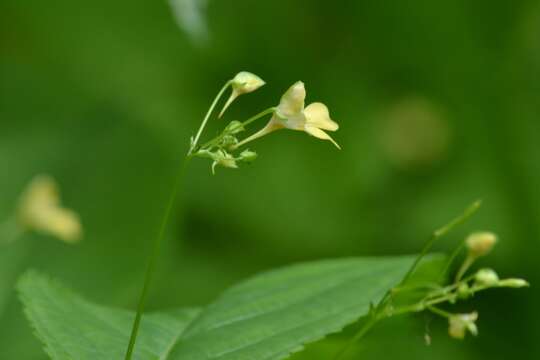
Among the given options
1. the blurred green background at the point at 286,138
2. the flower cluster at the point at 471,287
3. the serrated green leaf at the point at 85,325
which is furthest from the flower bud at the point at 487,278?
the blurred green background at the point at 286,138

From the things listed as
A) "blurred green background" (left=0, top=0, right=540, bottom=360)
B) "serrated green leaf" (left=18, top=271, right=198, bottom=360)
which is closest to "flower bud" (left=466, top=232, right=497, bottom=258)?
"serrated green leaf" (left=18, top=271, right=198, bottom=360)

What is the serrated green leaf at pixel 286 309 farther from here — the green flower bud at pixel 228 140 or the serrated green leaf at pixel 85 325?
the green flower bud at pixel 228 140

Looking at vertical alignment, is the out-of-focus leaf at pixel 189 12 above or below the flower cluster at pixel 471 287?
above

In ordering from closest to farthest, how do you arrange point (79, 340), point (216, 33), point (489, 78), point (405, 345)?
point (79, 340) < point (405, 345) < point (489, 78) < point (216, 33)

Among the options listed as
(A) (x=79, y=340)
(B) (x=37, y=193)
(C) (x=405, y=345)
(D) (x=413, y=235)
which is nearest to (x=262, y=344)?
(A) (x=79, y=340)

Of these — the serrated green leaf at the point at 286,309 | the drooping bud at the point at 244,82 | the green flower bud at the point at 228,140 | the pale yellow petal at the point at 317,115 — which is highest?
the drooping bud at the point at 244,82

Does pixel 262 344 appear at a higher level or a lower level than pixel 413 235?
higher

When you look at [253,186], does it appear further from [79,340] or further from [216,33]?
[79,340]
